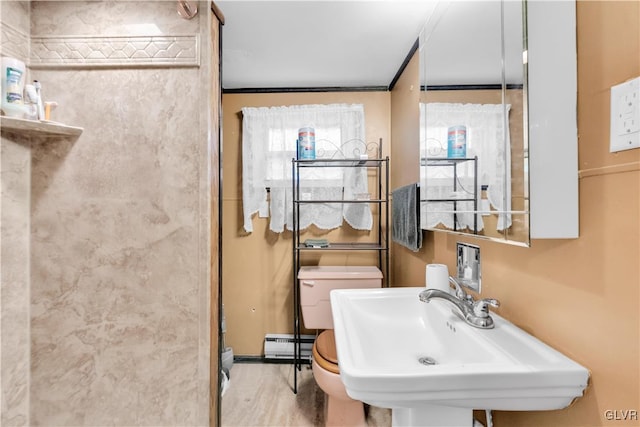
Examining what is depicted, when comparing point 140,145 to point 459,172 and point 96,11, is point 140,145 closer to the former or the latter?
point 96,11

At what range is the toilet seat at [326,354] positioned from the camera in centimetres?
145

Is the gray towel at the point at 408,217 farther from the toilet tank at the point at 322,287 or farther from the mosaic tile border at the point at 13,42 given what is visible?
the mosaic tile border at the point at 13,42

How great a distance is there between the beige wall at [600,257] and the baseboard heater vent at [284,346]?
5.40ft

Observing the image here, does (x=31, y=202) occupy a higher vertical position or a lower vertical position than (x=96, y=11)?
lower

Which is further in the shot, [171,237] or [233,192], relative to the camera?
[233,192]

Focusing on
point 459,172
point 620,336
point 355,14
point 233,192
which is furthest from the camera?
point 233,192

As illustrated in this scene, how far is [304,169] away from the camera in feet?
7.28

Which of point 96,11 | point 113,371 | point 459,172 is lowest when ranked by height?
point 113,371

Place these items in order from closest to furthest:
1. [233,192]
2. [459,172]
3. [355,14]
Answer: [459,172] → [355,14] → [233,192]

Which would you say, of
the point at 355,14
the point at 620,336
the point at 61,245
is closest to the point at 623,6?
the point at 620,336

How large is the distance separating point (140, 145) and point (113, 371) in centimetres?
→ 97

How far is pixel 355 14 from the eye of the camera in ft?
4.72

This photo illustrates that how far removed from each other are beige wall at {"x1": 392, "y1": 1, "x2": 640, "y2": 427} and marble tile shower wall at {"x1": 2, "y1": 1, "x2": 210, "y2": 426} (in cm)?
120

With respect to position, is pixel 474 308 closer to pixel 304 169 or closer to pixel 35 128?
pixel 304 169
